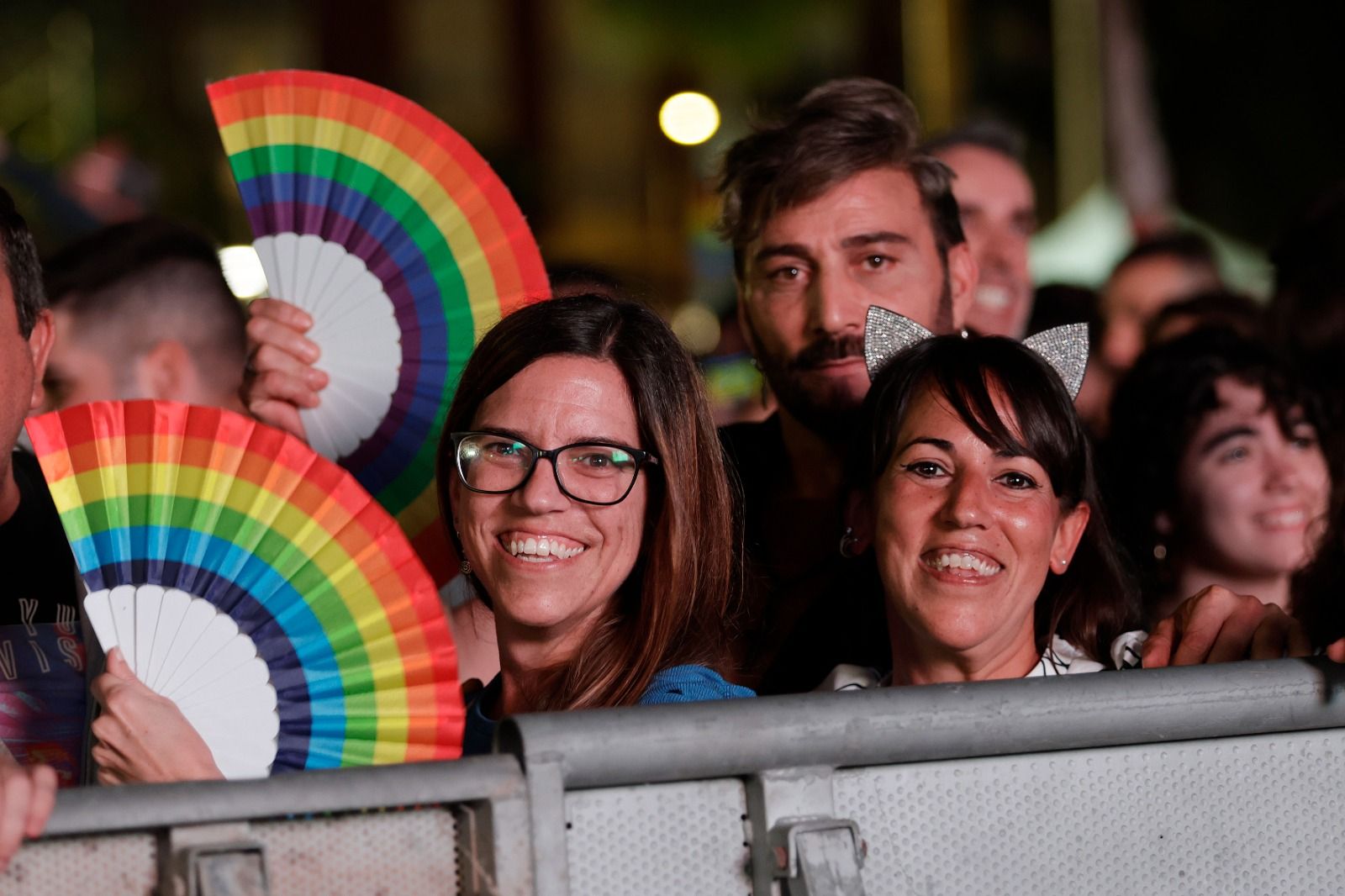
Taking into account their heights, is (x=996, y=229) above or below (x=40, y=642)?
above

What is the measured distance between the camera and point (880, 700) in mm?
1388

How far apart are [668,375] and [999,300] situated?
217 cm

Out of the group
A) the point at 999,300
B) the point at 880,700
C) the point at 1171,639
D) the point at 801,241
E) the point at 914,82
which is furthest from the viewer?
the point at 914,82

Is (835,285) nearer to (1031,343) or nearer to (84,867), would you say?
(1031,343)

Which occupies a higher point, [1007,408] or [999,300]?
[999,300]

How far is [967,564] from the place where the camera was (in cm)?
212

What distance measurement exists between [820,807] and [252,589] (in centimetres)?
75

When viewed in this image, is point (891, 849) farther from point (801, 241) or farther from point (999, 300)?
point (999, 300)

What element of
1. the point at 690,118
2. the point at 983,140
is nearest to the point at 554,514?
the point at 983,140

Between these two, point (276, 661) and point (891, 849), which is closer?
point (891, 849)

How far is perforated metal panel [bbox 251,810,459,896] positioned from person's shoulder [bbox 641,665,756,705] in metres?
0.58

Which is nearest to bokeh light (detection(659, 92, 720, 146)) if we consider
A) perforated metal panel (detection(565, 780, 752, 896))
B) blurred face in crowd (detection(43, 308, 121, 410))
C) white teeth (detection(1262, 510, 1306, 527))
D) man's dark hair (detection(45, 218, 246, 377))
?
man's dark hair (detection(45, 218, 246, 377))

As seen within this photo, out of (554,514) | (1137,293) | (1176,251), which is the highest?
(1176,251)

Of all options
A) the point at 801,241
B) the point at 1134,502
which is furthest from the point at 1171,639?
the point at 1134,502
